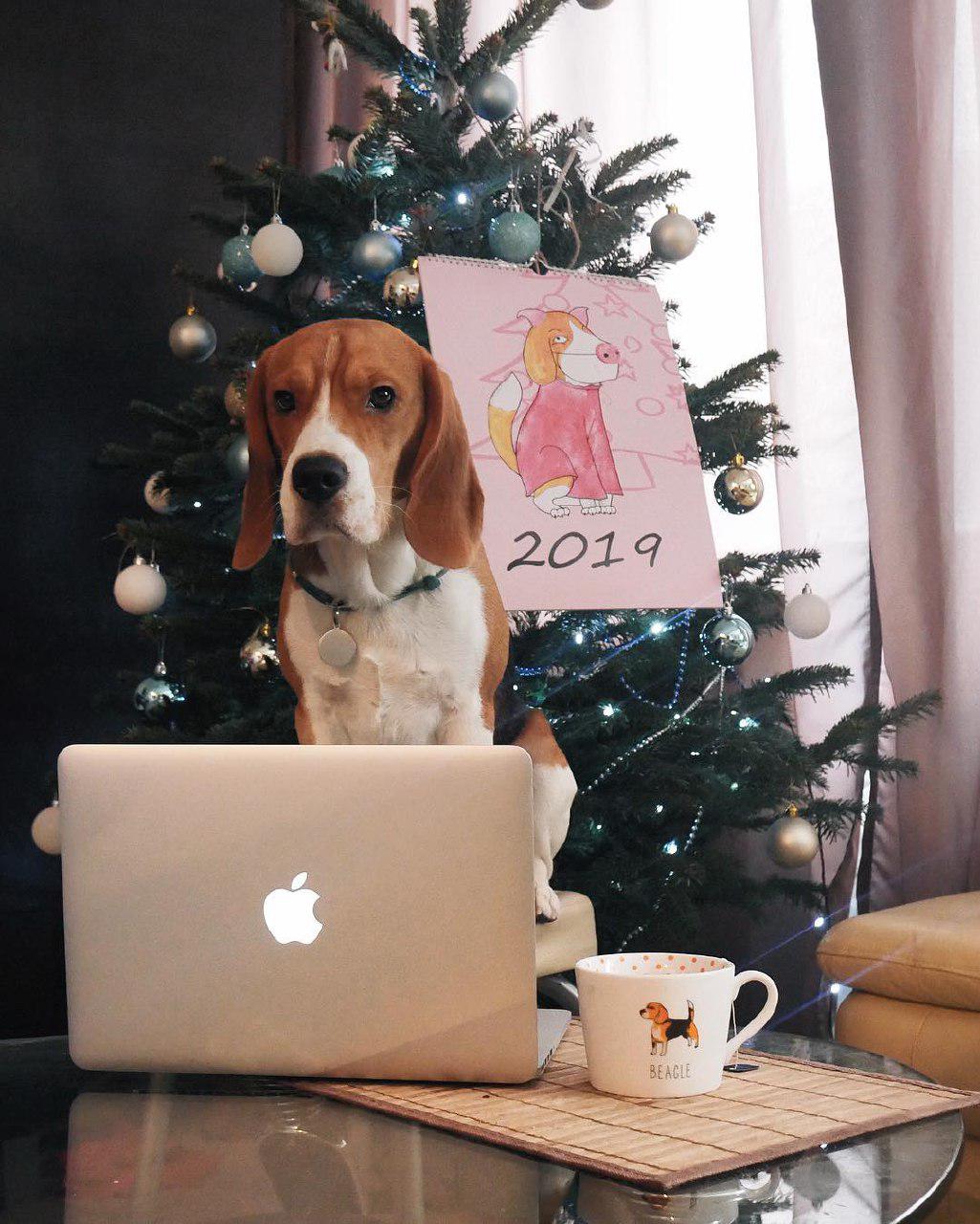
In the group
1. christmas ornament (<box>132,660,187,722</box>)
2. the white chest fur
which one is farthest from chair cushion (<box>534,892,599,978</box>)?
christmas ornament (<box>132,660,187,722</box>)

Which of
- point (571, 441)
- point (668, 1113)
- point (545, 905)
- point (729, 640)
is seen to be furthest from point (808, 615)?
point (668, 1113)

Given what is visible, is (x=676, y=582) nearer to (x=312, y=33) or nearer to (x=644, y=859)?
(x=644, y=859)

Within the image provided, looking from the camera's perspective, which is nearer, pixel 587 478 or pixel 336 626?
pixel 336 626

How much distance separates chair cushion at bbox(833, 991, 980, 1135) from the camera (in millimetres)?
1541

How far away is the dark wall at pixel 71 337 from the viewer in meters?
2.63

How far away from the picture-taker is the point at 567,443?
1.78m

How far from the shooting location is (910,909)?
5.85 feet

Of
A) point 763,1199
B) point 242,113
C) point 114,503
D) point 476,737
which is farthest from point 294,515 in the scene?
point 242,113

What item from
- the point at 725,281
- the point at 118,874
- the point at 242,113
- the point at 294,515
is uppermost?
the point at 242,113

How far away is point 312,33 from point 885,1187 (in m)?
2.93

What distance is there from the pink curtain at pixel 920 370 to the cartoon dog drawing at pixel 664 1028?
166 cm

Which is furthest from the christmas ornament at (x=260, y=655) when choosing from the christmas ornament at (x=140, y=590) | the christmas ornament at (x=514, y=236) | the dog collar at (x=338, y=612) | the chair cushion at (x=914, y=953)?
the chair cushion at (x=914, y=953)

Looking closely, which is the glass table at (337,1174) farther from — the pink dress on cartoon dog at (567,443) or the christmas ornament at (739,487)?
the christmas ornament at (739,487)

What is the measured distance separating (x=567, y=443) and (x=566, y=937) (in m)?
0.64
